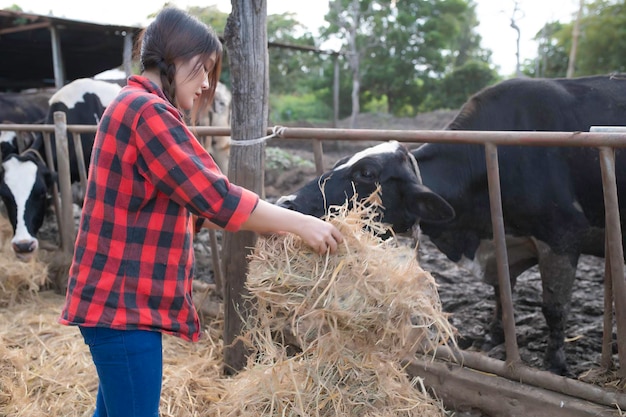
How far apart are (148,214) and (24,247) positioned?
3286 millimetres

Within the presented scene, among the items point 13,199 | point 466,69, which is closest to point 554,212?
point 13,199

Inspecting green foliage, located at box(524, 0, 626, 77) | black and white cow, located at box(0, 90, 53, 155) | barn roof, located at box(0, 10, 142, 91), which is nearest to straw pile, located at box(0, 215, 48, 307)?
→ black and white cow, located at box(0, 90, 53, 155)

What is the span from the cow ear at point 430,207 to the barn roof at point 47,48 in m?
5.68

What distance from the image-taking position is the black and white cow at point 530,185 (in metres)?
3.17

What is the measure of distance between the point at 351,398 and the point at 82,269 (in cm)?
114

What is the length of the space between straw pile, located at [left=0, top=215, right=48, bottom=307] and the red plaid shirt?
3069 mm

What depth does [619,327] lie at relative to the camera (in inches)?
92.7

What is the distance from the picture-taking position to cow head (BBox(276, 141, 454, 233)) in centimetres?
290

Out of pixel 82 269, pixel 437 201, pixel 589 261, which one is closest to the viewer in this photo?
pixel 82 269

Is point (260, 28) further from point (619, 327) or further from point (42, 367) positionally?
point (42, 367)

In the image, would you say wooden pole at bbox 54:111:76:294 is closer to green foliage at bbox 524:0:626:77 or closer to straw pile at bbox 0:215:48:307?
straw pile at bbox 0:215:48:307

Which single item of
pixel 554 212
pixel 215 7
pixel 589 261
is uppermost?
pixel 215 7

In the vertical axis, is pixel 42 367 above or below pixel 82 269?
below

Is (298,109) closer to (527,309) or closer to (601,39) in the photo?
(601,39)
